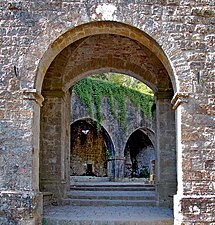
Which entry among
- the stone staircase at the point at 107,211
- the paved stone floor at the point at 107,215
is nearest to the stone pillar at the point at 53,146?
the stone staircase at the point at 107,211

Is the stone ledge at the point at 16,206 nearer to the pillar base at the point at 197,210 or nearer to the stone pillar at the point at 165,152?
the pillar base at the point at 197,210

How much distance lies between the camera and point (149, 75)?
36.0ft

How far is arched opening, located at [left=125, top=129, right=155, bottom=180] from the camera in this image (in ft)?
78.8

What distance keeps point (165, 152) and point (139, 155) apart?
48.1 ft

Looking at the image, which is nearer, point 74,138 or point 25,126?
point 25,126

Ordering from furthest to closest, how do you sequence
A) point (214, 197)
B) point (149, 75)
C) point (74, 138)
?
1. point (74, 138)
2. point (149, 75)
3. point (214, 197)

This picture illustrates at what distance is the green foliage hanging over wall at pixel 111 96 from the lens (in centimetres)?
1983

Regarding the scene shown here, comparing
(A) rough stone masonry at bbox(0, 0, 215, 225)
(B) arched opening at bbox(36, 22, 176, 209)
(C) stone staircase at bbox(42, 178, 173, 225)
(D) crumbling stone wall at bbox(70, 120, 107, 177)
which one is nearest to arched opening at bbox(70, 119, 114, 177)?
(D) crumbling stone wall at bbox(70, 120, 107, 177)

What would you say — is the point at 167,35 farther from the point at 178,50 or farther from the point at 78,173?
the point at 78,173

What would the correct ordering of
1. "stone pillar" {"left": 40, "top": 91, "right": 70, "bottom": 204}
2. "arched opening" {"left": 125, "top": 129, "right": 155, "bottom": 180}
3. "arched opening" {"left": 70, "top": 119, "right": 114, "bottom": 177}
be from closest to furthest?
"stone pillar" {"left": 40, "top": 91, "right": 70, "bottom": 204}
"arched opening" {"left": 70, "top": 119, "right": 114, "bottom": 177}
"arched opening" {"left": 125, "top": 129, "right": 155, "bottom": 180}

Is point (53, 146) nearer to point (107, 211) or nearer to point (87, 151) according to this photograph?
point (107, 211)

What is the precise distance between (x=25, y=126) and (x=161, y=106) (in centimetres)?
426

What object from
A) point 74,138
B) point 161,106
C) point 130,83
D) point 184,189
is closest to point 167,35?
point 184,189

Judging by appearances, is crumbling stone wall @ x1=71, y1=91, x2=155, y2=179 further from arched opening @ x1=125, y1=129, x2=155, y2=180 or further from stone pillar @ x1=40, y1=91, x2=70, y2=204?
stone pillar @ x1=40, y1=91, x2=70, y2=204
